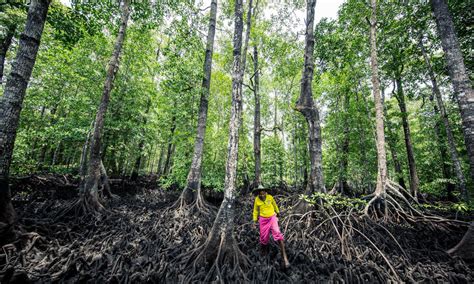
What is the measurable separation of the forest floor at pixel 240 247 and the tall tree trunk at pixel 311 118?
946 mm

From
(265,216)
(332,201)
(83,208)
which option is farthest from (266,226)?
(83,208)

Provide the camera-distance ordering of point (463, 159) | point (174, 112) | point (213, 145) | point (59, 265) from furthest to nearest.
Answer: point (463, 159) → point (213, 145) → point (174, 112) → point (59, 265)

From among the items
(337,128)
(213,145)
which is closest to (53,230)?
(213,145)

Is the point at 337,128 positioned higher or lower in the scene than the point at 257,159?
higher

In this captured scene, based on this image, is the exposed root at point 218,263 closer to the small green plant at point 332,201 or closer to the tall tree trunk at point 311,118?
the small green plant at point 332,201

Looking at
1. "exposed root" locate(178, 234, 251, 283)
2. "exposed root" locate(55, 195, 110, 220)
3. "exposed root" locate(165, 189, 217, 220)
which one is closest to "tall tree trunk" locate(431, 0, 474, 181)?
"exposed root" locate(178, 234, 251, 283)

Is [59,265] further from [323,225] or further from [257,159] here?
[257,159]

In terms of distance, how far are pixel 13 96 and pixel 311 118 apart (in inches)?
302

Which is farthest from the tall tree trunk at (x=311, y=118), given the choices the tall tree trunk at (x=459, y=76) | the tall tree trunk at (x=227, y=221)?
the tall tree trunk at (x=227, y=221)

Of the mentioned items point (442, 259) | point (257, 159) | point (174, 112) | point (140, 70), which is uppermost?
point (140, 70)

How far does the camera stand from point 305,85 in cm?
607

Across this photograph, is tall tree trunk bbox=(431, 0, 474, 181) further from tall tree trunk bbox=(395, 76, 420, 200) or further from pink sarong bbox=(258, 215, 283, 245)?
tall tree trunk bbox=(395, 76, 420, 200)

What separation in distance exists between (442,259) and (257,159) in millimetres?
7835

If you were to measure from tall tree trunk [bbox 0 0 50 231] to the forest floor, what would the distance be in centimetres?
99
